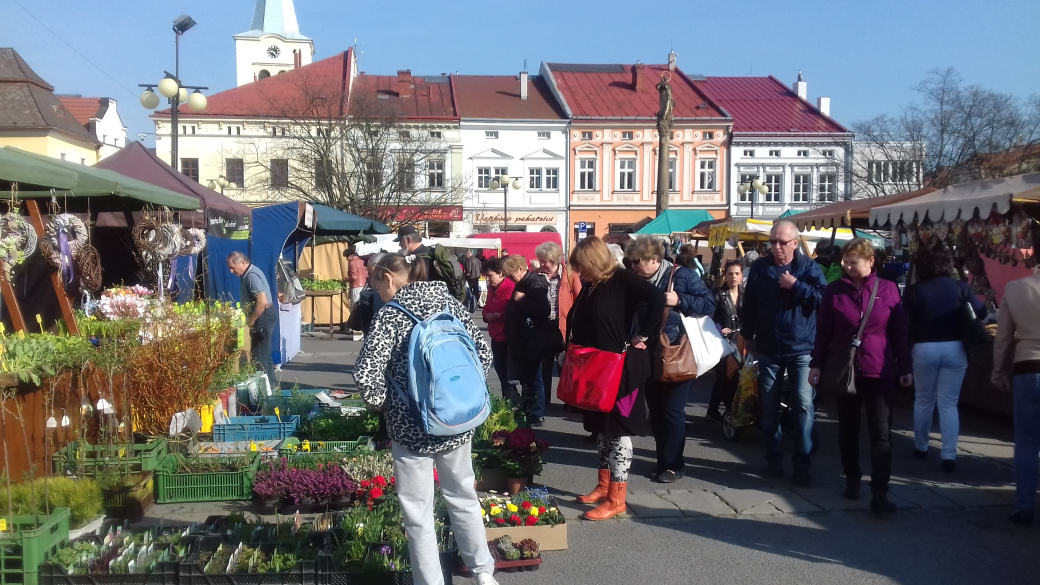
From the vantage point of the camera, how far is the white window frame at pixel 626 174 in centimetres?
4622

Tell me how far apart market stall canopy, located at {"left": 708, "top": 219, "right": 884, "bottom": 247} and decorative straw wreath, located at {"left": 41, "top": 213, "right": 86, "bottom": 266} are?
10.5 m

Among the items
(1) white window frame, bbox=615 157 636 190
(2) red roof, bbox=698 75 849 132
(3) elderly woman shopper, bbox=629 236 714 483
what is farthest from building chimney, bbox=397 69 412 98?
(3) elderly woman shopper, bbox=629 236 714 483

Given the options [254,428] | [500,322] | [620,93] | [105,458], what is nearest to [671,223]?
[500,322]

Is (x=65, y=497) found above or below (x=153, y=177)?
below

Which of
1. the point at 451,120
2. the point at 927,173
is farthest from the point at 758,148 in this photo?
the point at 451,120

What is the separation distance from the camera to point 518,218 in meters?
46.1

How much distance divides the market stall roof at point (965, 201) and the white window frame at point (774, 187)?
3784cm

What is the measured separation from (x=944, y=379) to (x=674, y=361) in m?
2.29

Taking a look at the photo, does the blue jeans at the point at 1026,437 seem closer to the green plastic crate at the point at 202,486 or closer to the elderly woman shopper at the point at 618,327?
the elderly woman shopper at the point at 618,327

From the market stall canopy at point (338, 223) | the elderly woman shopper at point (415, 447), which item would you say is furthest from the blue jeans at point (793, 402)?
the market stall canopy at point (338, 223)

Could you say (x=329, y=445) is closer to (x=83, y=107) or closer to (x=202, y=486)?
(x=202, y=486)

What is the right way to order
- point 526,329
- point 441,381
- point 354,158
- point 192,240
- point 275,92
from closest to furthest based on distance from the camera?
1. point 441,381
2. point 526,329
3. point 192,240
4. point 354,158
5. point 275,92

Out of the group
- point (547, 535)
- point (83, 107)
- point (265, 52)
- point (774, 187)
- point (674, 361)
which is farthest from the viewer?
point (265, 52)

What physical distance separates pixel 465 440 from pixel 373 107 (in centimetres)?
3219
